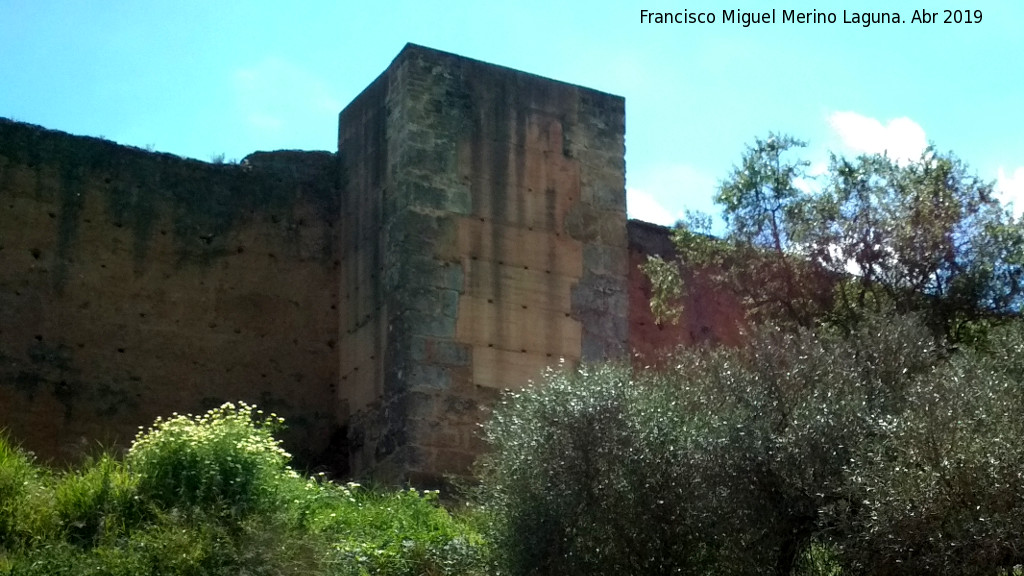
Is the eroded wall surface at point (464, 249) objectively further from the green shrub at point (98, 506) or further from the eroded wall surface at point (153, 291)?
the green shrub at point (98, 506)

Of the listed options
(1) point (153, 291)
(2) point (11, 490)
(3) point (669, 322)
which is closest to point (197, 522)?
(2) point (11, 490)

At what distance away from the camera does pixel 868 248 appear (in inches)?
456

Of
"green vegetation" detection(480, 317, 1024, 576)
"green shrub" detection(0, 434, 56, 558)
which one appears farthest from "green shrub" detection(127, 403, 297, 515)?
"green vegetation" detection(480, 317, 1024, 576)

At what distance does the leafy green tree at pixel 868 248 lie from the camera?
449 inches

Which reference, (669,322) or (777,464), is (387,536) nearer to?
(777,464)

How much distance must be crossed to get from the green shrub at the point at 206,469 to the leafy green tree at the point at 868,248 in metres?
4.78

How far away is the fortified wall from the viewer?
487 inches

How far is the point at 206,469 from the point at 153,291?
4.57 metres

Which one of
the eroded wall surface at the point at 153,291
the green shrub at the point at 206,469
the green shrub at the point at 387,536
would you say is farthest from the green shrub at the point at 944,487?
the eroded wall surface at the point at 153,291

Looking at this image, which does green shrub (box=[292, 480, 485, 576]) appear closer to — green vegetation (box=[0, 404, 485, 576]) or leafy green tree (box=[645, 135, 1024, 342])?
green vegetation (box=[0, 404, 485, 576])

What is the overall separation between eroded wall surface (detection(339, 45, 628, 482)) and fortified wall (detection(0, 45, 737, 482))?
0.07 ft

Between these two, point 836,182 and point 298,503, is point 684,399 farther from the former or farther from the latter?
point 836,182

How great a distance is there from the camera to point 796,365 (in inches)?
367

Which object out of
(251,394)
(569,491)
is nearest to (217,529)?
(569,491)
